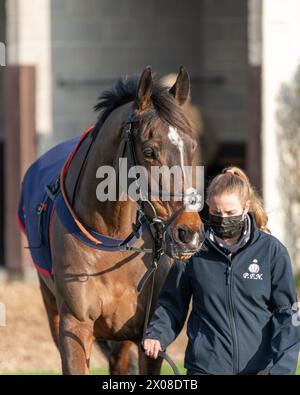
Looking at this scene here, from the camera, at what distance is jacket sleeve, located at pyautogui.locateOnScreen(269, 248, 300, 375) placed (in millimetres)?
4160

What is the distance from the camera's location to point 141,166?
446 centimetres

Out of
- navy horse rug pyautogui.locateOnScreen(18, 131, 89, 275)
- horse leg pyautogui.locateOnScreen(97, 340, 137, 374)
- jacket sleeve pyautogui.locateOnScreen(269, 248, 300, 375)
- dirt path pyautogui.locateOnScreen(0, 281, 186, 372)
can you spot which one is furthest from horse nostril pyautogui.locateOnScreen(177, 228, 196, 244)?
dirt path pyautogui.locateOnScreen(0, 281, 186, 372)

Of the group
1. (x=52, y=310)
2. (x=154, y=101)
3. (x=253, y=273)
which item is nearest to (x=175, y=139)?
(x=154, y=101)

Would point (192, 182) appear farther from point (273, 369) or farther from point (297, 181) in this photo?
point (297, 181)

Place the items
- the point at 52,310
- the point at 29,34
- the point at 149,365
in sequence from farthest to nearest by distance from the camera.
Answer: the point at 29,34, the point at 52,310, the point at 149,365

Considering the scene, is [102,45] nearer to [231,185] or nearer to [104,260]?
[104,260]

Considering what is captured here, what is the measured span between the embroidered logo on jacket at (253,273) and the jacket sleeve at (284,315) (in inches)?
2.6

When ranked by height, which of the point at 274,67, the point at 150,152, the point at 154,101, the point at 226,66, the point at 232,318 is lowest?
the point at 232,318

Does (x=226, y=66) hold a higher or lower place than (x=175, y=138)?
higher

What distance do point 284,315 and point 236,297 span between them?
21 cm

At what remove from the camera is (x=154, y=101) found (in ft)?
15.1

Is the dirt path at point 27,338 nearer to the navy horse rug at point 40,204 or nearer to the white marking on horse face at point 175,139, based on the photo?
the navy horse rug at point 40,204

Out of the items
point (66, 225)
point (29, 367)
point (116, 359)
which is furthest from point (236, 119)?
point (66, 225)

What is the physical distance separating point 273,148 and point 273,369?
570cm
